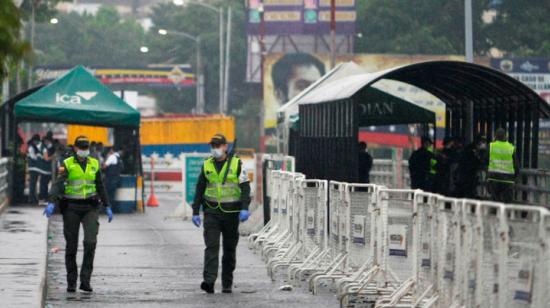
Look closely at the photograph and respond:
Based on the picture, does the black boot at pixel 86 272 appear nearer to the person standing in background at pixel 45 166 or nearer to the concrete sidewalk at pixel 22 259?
the concrete sidewalk at pixel 22 259

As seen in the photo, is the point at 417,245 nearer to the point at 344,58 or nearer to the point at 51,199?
the point at 51,199

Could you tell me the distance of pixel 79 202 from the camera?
16750 mm

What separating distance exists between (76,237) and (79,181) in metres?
0.59

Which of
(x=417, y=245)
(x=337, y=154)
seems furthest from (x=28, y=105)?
(x=417, y=245)

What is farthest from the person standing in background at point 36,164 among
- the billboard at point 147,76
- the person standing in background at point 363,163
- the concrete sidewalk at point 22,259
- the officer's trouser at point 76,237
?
the billboard at point 147,76

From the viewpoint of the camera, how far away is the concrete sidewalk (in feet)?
46.4

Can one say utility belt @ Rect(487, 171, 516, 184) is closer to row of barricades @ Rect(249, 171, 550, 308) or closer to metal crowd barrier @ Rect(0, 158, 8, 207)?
row of barricades @ Rect(249, 171, 550, 308)

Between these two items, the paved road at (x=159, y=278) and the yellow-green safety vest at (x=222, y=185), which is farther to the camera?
the yellow-green safety vest at (x=222, y=185)

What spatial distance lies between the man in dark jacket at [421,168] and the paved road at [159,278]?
4652mm

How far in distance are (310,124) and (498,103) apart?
5903 mm

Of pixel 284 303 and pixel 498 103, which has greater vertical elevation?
pixel 498 103

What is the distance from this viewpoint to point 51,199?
16.8 meters

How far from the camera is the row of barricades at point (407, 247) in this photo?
33.6 feet

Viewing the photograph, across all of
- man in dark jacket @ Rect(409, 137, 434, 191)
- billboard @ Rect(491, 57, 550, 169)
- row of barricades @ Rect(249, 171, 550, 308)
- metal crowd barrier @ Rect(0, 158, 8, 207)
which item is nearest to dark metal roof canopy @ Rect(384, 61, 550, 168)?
man in dark jacket @ Rect(409, 137, 434, 191)
